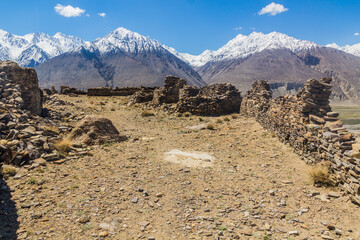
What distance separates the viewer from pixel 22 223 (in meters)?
4.36

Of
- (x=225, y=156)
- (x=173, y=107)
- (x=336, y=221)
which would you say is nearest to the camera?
(x=336, y=221)

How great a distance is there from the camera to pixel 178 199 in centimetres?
565

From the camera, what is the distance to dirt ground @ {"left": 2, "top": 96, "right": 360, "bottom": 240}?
4484 mm

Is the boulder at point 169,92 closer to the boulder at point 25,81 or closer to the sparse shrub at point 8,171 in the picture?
the boulder at point 25,81

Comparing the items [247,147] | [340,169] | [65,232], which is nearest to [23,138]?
[65,232]

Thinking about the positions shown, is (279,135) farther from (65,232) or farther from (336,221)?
(65,232)

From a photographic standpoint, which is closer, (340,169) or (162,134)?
(340,169)

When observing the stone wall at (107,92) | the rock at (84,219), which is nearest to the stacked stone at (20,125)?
the rock at (84,219)

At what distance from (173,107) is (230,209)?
14586mm

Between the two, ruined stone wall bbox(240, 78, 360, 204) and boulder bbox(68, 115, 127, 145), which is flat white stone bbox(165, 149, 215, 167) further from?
ruined stone wall bbox(240, 78, 360, 204)

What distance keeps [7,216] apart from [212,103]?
50.9 feet

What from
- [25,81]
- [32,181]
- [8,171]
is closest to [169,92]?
[25,81]

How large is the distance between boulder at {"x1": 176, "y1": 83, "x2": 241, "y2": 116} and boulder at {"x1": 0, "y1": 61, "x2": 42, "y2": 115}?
1012 centimetres

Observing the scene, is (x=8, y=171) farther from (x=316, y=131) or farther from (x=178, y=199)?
(x=316, y=131)
